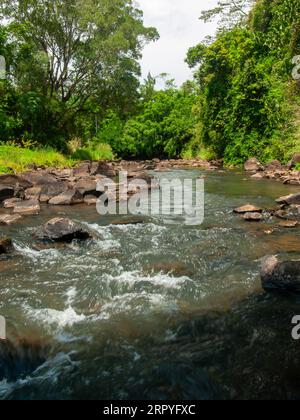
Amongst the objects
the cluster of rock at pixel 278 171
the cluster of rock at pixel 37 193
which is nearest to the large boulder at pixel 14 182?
A: the cluster of rock at pixel 37 193

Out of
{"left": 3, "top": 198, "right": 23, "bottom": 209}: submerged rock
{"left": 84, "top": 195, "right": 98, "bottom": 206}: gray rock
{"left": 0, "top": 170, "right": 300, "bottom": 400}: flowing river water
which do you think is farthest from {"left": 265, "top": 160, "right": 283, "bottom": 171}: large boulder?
{"left": 3, "top": 198, "right": 23, "bottom": 209}: submerged rock

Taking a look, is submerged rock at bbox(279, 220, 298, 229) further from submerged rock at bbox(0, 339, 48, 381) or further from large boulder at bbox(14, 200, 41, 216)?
large boulder at bbox(14, 200, 41, 216)

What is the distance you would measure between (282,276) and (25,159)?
13.4 metres

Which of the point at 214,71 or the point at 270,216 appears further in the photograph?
the point at 214,71

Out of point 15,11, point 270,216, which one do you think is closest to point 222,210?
point 270,216

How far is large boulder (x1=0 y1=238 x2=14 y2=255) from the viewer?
5.96m

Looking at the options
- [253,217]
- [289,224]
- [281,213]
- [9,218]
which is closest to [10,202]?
[9,218]

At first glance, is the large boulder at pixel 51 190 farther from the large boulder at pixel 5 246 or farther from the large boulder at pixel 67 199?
the large boulder at pixel 5 246

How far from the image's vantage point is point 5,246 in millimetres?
6051

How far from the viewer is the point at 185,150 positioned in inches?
1174

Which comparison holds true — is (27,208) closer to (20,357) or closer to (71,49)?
(20,357)

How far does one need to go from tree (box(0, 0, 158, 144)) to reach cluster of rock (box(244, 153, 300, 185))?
9.77 metres

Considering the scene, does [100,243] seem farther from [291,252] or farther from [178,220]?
[291,252]
